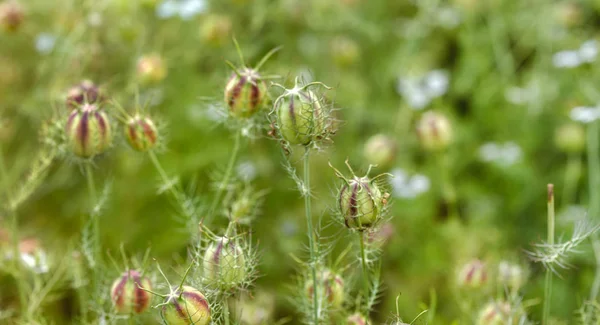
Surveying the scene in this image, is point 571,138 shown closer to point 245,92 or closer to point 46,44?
point 245,92

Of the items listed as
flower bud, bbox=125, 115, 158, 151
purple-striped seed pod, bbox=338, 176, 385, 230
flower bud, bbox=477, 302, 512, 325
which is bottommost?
flower bud, bbox=477, 302, 512, 325

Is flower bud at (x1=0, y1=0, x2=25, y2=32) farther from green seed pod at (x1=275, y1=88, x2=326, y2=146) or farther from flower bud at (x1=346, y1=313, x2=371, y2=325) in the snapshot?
flower bud at (x1=346, y1=313, x2=371, y2=325)

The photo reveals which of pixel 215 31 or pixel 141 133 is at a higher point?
pixel 215 31

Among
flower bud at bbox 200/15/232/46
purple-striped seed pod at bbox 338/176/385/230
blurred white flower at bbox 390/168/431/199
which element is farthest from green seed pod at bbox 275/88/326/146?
flower bud at bbox 200/15/232/46

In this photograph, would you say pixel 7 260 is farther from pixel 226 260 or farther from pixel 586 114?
pixel 586 114

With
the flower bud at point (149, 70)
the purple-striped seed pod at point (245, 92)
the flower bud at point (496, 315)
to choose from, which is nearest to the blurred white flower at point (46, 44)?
the flower bud at point (149, 70)

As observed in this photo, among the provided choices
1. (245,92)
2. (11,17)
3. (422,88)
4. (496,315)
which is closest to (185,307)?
(245,92)

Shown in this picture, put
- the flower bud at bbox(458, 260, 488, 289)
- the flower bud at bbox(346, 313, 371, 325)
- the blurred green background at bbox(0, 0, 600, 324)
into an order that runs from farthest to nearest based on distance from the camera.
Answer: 1. the blurred green background at bbox(0, 0, 600, 324)
2. the flower bud at bbox(458, 260, 488, 289)
3. the flower bud at bbox(346, 313, 371, 325)
